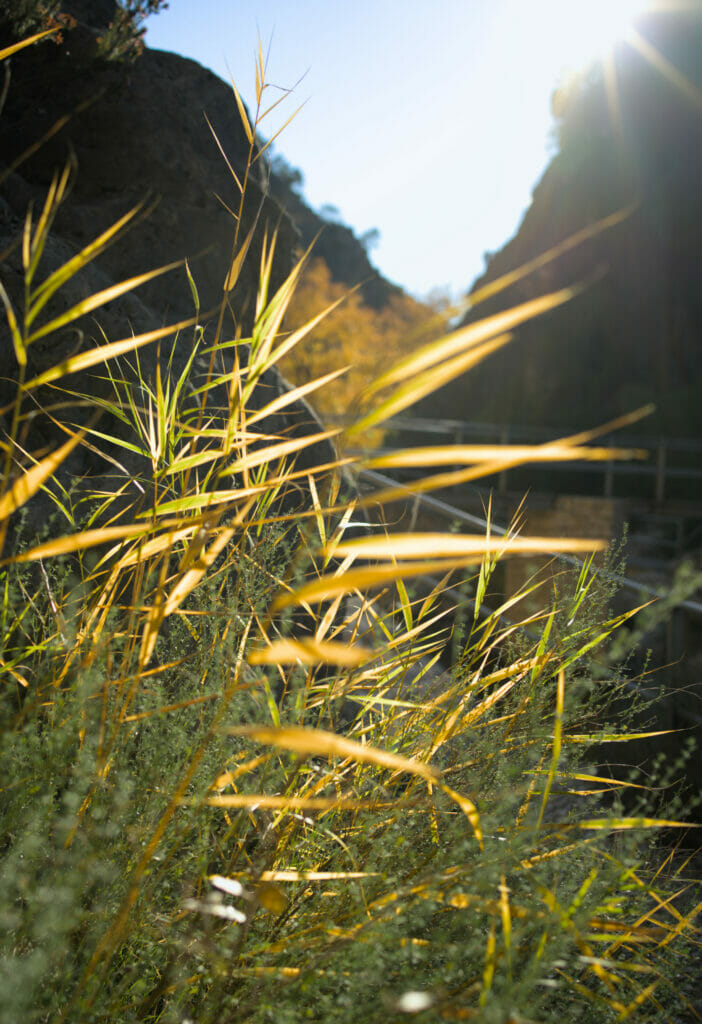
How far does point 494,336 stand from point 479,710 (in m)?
0.70

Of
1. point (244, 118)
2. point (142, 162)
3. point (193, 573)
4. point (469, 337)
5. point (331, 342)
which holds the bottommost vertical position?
point (193, 573)

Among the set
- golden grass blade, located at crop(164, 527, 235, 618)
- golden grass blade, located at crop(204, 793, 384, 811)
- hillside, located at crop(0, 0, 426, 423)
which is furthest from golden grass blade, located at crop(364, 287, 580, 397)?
hillside, located at crop(0, 0, 426, 423)

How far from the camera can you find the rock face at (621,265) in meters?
21.4

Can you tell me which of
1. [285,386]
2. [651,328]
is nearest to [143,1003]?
[285,386]

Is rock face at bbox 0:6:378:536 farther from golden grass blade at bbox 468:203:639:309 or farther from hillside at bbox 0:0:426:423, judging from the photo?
golden grass blade at bbox 468:203:639:309

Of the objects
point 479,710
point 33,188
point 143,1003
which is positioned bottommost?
point 143,1003

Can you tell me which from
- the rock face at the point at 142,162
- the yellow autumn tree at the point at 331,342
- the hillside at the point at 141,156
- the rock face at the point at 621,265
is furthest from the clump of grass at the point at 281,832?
the rock face at the point at 621,265

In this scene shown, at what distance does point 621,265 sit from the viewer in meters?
22.5

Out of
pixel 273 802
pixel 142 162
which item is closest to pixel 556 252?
pixel 273 802

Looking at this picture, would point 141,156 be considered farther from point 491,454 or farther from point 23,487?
point 491,454

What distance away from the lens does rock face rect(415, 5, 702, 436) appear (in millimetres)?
21406

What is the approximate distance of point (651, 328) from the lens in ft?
70.8

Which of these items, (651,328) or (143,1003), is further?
(651,328)

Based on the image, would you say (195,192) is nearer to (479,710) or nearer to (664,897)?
(479,710)
